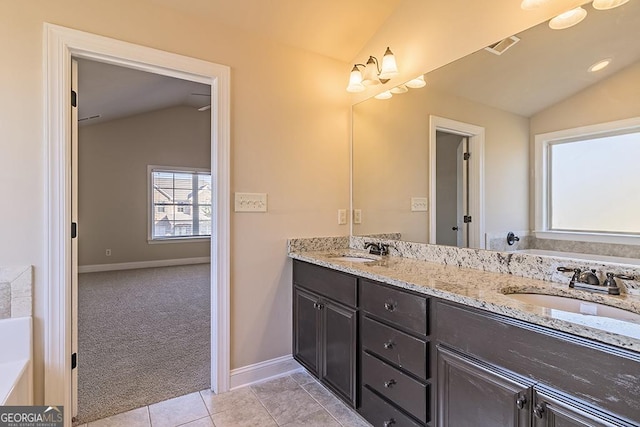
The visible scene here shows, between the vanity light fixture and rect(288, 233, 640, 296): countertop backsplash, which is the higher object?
the vanity light fixture

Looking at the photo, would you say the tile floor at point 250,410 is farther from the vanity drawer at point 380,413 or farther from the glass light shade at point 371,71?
the glass light shade at point 371,71

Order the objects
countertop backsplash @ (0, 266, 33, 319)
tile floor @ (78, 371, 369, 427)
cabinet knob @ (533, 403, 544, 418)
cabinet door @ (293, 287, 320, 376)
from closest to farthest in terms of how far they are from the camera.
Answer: cabinet knob @ (533, 403, 544, 418) → countertop backsplash @ (0, 266, 33, 319) → tile floor @ (78, 371, 369, 427) → cabinet door @ (293, 287, 320, 376)

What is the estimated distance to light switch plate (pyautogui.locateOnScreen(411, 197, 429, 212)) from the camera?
7.50ft

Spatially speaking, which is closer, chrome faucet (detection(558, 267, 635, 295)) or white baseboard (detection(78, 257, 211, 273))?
Result: chrome faucet (detection(558, 267, 635, 295))

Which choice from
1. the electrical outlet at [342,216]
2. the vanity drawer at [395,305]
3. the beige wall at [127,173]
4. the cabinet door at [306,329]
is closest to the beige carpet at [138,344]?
the cabinet door at [306,329]

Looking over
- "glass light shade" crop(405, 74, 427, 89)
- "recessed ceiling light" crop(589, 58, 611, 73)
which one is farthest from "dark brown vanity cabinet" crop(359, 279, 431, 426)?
"glass light shade" crop(405, 74, 427, 89)

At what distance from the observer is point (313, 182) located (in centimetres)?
257

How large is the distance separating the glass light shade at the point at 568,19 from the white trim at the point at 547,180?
467mm

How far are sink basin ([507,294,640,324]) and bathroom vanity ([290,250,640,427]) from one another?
0.11 feet

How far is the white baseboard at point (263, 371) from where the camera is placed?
2250 millimetres

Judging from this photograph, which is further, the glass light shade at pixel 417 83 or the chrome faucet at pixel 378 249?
the chrome faucet at pixel 378 249

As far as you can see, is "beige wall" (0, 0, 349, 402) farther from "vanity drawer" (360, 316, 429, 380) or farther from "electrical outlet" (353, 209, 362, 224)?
"vanity drawer" (360, 316, 429, 380)

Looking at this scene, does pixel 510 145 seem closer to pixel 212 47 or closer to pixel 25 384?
pixel 212 47

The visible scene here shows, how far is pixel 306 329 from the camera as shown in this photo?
89.6 inches
